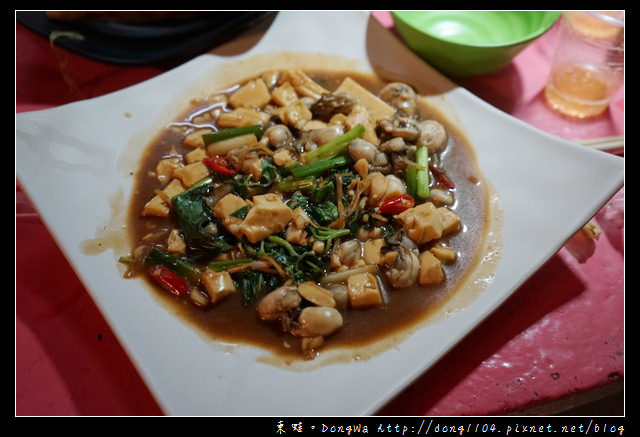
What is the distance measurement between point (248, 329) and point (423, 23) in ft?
8.99

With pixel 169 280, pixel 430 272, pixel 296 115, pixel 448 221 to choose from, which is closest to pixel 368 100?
pixel 296 115

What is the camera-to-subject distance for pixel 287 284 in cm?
234

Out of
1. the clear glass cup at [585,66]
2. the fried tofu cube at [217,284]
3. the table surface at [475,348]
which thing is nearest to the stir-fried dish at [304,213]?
the fried tofu cube at [217,284]

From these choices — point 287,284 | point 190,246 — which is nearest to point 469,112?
point 287,284

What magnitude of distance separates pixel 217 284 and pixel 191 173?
2.43 ft

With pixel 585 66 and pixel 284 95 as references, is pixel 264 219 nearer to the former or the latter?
pixel 284 95

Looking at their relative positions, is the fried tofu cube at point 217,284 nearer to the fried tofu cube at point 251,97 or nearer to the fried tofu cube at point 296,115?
the fried tofu cube at point 296,115

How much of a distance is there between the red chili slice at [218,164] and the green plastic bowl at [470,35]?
157 cm

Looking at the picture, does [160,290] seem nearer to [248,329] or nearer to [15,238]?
[248,329]

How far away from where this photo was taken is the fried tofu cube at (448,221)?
2578 millimetres

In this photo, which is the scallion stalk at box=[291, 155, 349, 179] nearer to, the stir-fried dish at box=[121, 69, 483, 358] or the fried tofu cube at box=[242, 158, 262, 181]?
the stir-fried dish at box=[121, 69, 483, 358]

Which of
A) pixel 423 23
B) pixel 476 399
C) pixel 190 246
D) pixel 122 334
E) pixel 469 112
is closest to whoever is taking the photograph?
pixel 122 334

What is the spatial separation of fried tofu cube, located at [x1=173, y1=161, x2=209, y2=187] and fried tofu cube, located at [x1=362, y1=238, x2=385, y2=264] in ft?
3.27

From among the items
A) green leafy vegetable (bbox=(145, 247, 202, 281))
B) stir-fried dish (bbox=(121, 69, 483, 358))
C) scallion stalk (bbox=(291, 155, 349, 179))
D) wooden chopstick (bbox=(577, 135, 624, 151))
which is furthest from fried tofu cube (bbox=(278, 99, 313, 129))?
wooden chopstick (bbox=(577, 135, 624, 151))
